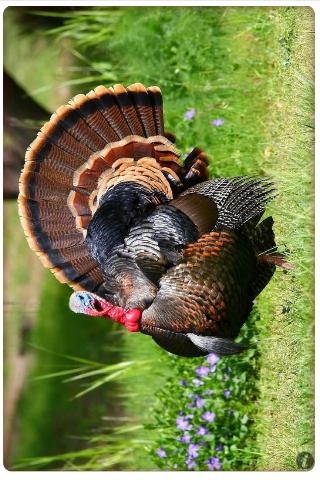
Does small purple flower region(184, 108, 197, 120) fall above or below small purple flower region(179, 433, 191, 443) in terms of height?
above

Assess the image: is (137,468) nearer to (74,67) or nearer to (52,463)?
(52,463)

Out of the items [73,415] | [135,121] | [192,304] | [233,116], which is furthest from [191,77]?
[192,304]

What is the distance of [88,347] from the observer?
3986mm

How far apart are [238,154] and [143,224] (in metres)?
1.24

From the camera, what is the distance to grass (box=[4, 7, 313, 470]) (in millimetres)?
2604

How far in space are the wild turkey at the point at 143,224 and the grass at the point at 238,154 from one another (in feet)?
0.69

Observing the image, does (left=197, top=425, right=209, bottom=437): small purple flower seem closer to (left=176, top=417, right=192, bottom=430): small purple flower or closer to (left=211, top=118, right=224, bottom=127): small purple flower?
(left=176, top=417, right=192, bottom=430): small purple flower

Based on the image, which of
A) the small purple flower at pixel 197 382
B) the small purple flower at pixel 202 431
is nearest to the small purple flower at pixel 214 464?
the small purple flower at pixel 202 431

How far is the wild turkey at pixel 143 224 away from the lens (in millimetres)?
2094

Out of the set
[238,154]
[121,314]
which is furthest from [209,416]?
[121,314]

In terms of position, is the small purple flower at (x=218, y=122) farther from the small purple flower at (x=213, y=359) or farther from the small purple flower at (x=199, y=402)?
the small purple flower at (x=199, y=402)

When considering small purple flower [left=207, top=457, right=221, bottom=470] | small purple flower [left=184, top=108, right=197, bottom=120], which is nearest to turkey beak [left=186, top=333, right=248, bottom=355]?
small purple flower [left=207, top=457, right=221, bottom=470]

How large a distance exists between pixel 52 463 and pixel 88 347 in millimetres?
757

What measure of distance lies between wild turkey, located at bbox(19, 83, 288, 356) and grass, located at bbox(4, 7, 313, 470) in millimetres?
209
